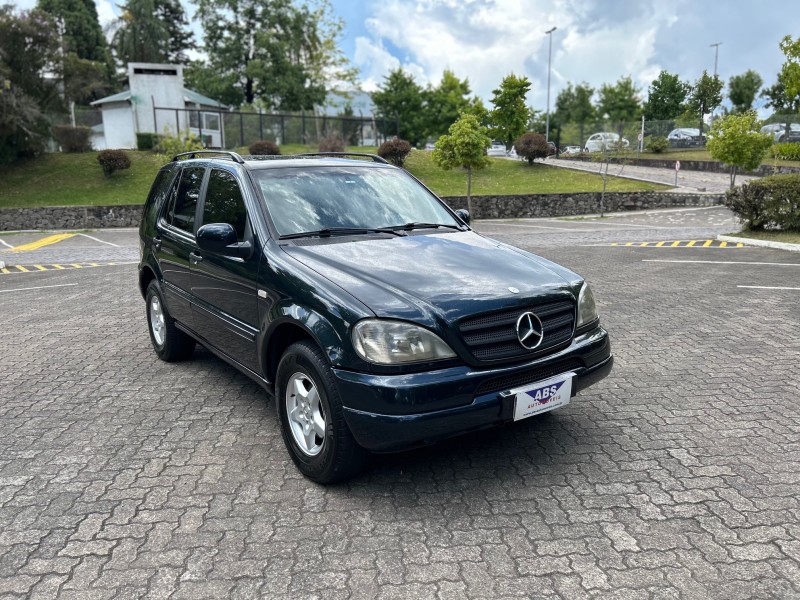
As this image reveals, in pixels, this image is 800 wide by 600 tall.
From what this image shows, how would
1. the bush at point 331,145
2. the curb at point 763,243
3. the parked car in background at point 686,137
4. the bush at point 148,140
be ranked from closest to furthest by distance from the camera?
the curb at point 763,243 < the bush at point 331,145 < the bush at point 148,140 < the parked car in background at point 686,137

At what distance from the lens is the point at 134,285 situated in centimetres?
1061

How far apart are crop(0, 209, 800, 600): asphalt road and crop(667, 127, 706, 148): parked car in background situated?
4028 centimetres

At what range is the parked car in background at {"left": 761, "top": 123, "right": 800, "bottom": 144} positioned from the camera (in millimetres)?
33500

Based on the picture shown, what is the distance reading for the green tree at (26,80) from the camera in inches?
1102

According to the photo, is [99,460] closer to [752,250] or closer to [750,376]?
[750,376]

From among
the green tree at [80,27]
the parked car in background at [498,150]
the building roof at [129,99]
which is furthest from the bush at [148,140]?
the green tree at [80,27]

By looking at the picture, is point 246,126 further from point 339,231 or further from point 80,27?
point 80,27

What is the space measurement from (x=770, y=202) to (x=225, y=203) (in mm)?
14214

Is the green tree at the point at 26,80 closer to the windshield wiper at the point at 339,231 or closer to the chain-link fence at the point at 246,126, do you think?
the chain-link fence at the point at 246,126

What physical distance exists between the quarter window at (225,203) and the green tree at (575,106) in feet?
194

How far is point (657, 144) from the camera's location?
41.9 metres

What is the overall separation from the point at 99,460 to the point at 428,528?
Answer: 2.28 m

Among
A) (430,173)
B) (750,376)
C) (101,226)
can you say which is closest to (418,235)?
(750,376)

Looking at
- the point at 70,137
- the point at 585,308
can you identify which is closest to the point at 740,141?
the point at 585,308
